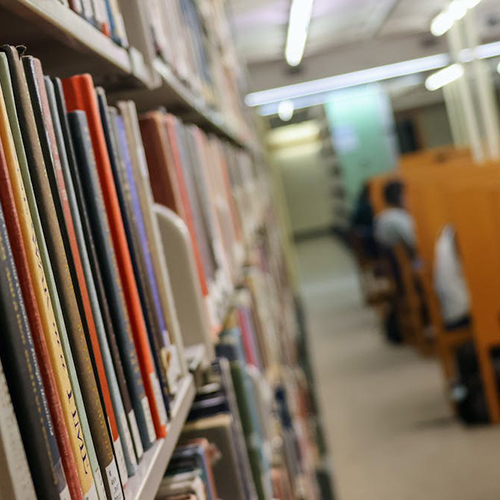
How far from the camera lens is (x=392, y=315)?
677 centimetres

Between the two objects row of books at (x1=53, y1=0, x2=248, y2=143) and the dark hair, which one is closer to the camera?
row of books at (x1=53, y1=0, x2=248, y2=143)

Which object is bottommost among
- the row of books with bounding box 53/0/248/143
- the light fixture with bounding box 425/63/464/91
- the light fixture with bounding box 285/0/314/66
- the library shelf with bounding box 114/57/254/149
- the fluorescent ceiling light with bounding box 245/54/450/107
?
the library shelf with bounding box 114/57/254/149

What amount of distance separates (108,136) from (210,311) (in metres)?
0.56

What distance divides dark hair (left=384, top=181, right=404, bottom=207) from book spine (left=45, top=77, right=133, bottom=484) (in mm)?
6576

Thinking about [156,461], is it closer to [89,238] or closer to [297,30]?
[89,238]

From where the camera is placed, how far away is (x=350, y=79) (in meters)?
12.2

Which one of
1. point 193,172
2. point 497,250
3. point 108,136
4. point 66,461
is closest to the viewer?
point 66,461

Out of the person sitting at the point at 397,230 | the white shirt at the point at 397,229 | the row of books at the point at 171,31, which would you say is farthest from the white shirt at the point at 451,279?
the row of books at the point at 171,31

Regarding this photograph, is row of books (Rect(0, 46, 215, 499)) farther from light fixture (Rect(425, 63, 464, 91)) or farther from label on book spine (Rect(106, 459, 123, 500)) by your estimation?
light fixture (Rect(425, 63, 464, 91))

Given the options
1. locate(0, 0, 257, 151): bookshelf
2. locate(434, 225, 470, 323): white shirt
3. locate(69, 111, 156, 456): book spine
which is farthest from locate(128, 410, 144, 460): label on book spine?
locate(434, 225, 470, 323): white shirt

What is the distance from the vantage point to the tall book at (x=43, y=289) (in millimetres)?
505

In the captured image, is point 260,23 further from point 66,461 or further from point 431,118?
point 431,118

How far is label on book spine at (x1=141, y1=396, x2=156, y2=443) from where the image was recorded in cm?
74

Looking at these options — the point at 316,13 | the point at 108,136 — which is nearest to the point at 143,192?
the point at 108,136
